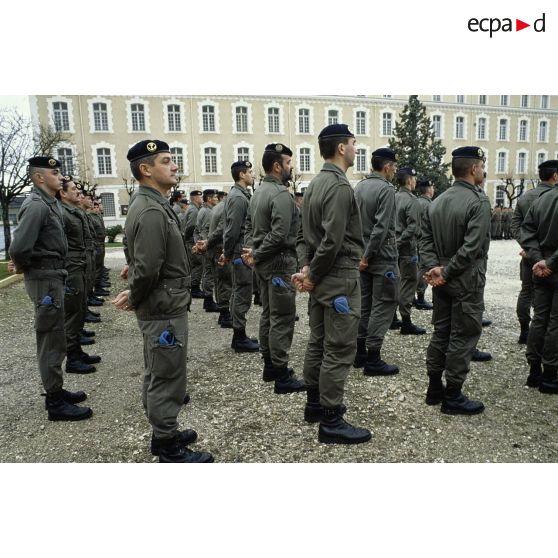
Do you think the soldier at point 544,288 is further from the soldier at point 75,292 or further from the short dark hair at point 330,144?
the soldier at point 75,292

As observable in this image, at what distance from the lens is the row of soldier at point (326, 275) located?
11.2 ft

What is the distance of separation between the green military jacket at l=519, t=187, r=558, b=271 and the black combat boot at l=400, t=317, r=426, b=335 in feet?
7.54

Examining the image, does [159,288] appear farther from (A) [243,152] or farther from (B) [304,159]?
(B) [304,159]

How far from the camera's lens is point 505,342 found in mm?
6574

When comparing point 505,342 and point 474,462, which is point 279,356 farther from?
point 505,342

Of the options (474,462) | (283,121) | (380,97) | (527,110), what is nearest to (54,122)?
(283,121)

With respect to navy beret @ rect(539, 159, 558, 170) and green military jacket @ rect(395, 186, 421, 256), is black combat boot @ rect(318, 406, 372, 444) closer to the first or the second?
navy beret @ rect(539, 159, 558, 170)

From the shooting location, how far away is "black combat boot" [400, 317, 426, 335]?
283 inches

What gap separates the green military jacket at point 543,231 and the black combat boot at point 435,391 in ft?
5.39

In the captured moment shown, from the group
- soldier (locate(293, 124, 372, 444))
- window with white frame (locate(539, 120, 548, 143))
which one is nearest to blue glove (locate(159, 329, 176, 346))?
soldier (locate(293, 124, 372, 444))

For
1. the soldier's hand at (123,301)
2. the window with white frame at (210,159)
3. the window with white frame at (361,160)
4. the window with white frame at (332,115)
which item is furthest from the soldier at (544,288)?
the window with white frame at (361,160)

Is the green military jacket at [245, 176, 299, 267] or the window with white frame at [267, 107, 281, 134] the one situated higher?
the window with white frame at [267, 107, 281, 134]

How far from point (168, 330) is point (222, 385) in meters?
2.03

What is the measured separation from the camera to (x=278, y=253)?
5.03m
